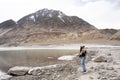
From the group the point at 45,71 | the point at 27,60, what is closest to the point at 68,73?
the point at 45,71

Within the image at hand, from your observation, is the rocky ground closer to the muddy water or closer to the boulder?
the boulder

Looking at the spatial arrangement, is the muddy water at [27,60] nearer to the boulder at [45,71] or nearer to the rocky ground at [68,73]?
the rocky ground at [68,73]

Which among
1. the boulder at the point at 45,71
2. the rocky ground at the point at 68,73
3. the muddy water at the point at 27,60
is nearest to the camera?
the rocky ground at the point at 68,73

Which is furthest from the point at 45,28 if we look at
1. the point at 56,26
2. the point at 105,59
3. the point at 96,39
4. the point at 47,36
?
the point at 105,59

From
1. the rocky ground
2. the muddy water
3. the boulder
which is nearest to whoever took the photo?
the rocky ground

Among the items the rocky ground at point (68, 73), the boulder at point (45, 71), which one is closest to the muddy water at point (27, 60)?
the rocky ground at point (68, 73)

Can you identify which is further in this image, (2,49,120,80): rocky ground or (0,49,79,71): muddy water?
(0,49,79,71): muddy water

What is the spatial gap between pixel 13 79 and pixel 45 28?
17380 centimetres


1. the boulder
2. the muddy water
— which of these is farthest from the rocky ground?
the muddy water

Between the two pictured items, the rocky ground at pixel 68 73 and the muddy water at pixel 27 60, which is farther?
the muddy water at pixel 27 60

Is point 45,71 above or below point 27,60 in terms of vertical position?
above

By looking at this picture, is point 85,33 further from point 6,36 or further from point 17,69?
point 17,69

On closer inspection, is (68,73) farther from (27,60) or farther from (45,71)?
(27,60)

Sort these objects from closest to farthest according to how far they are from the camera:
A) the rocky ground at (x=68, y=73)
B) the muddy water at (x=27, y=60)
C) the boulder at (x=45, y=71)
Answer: the rocky ground at (x=68, y=73), the boulder at (x=45, y=71), the muddy water at (x=27, y=60)
